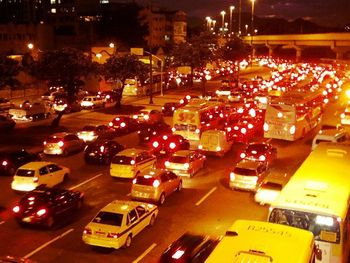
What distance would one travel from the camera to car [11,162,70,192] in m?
24.9

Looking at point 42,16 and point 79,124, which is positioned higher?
point 42,16

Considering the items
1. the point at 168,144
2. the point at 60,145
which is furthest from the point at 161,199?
the point at 60,145

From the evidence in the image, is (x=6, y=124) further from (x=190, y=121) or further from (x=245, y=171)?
(x=245, y=171)

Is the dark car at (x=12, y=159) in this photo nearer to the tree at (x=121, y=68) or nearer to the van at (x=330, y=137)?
the van at (x=330, y=137)

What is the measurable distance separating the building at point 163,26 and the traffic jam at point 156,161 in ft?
231

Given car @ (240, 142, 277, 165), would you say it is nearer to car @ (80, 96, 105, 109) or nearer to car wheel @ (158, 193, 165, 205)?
car wheel @ (158, 193, 165, 205)

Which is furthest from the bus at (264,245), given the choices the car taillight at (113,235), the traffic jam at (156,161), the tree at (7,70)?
the tree at (7,70)

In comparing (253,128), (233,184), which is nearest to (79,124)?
(253,128)

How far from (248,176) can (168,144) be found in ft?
28.2

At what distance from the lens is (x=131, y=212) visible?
1930cm

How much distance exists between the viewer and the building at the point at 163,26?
119m

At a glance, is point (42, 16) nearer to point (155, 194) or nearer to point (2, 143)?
point (2, 143)

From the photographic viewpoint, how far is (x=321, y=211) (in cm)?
1388

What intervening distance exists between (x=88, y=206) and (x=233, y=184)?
7071 mm
